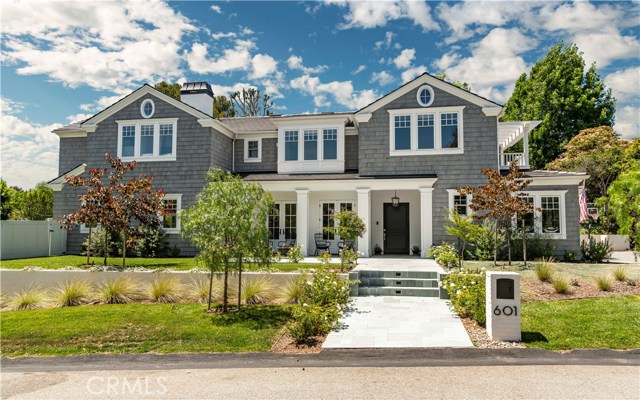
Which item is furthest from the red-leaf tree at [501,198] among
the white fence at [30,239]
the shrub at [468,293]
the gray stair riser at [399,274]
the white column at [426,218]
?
the white fence at [30,239]

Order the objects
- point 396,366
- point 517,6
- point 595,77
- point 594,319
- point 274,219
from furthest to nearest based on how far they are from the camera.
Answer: point 595,77, point 274,219, point 517,6, point 594,319, point 396,366

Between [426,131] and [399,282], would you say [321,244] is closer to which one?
[399,282]

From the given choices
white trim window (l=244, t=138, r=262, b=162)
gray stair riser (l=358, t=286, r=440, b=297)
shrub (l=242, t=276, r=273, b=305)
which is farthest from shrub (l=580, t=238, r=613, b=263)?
white trim window (l=244, t=138, r=262, b=162)

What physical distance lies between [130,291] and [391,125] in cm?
1184

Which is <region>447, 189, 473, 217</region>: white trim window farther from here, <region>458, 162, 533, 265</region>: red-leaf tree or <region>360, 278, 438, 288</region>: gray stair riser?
<region>360, 278, 438, 288</region>: gray stair riser

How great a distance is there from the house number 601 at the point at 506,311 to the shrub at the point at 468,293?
2.52ft

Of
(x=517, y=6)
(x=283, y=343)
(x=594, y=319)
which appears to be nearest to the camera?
(x=283, y=343)

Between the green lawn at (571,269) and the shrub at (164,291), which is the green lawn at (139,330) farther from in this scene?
the green lawn at (571,269)

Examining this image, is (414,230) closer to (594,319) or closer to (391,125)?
(391,125)

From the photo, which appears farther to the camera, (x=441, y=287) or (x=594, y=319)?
(x=441, y=287)

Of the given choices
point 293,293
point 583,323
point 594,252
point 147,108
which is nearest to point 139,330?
point 293,293

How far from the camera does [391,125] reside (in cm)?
1738

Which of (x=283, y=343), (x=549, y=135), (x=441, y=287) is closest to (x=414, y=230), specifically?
(x=441, y=287)

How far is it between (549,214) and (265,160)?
12704 mm
